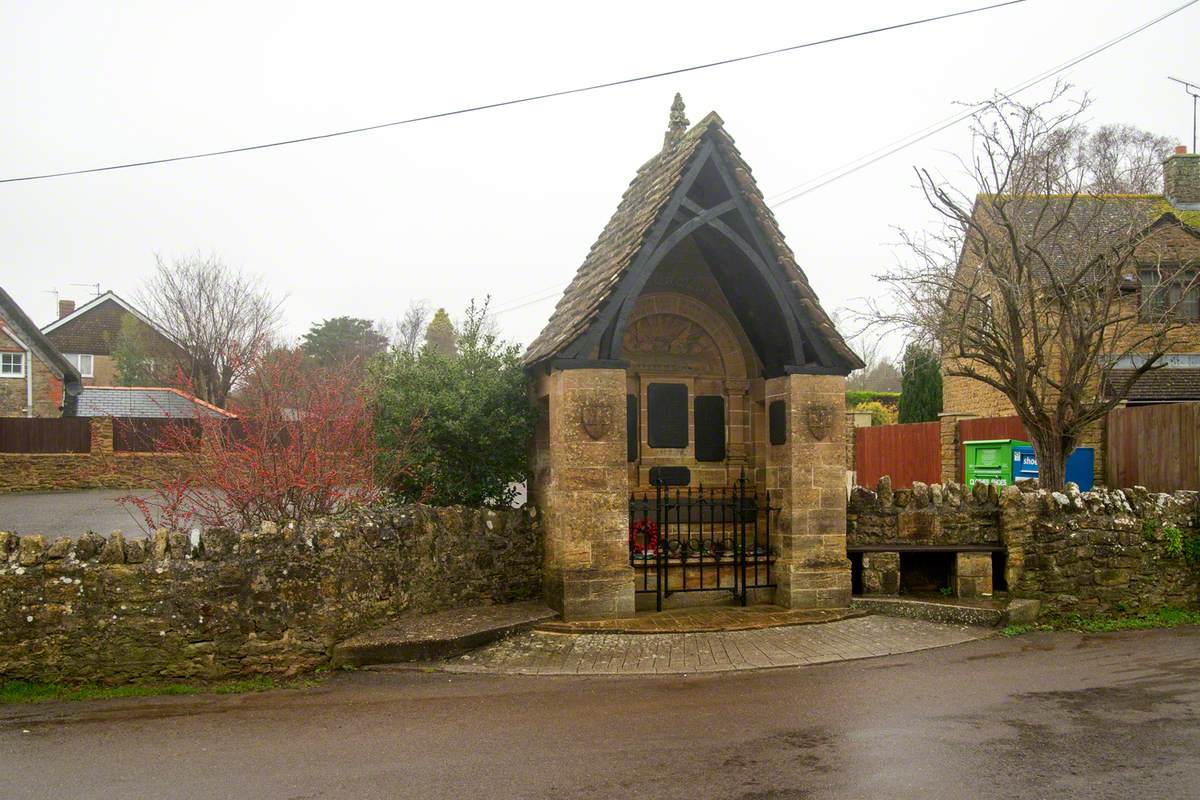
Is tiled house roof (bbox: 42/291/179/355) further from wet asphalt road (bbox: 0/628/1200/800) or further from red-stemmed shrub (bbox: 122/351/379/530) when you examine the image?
wet asphalt road (bbox: 0/628/1200/800)

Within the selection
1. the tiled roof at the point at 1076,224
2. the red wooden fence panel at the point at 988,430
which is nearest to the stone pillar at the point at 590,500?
the tiled roof at the point at 1076,224

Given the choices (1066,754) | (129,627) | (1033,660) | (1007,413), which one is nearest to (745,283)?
(1033,660)

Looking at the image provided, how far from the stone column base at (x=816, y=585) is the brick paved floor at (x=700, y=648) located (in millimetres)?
467

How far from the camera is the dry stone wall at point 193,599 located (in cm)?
790

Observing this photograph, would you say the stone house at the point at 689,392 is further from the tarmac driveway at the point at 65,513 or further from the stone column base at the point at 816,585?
the tarmac driveway at the point at 65,513

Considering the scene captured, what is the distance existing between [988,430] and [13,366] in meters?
34.7

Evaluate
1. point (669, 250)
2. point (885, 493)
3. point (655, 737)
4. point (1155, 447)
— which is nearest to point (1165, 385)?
point (1155, 447)

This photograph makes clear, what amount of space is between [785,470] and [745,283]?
7.55 ft

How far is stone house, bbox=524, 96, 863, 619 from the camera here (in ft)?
33.3

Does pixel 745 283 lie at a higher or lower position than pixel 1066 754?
higher

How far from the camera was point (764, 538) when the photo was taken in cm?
1212

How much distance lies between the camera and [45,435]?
2712cm

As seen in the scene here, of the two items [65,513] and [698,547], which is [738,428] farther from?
[65,513]

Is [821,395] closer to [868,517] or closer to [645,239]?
[868,517]
